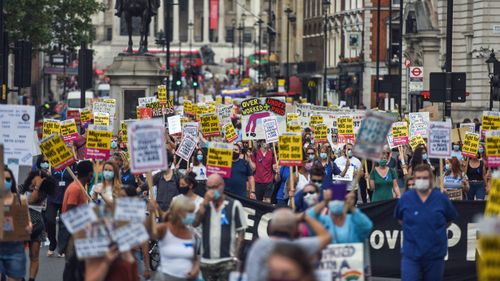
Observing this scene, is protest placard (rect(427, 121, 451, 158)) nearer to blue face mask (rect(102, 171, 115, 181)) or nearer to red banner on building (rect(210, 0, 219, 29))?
blue face mask (rect(102, 171, 115, 181))

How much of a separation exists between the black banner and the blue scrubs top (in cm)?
285

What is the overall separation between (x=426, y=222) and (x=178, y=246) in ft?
9.45

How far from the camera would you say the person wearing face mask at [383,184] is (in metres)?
22.9

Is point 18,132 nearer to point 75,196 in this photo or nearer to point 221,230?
point 75,196

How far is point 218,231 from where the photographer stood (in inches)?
584

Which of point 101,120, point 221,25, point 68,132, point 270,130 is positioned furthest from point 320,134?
point 221,25

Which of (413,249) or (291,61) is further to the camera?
(291,61)

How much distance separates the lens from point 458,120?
58094mm

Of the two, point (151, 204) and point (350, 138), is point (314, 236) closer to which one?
point (151, 204)

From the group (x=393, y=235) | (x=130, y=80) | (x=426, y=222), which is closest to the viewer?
(x=426, y=222)

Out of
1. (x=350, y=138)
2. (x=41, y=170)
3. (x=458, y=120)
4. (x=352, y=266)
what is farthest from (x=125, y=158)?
(x=458, y=120)

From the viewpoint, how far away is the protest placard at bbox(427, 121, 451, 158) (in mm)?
20219

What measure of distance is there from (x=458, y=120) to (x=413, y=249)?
4255cm

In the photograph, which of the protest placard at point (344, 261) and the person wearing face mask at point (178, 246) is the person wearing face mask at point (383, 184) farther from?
the person wearing face mask at point (178, 246)
